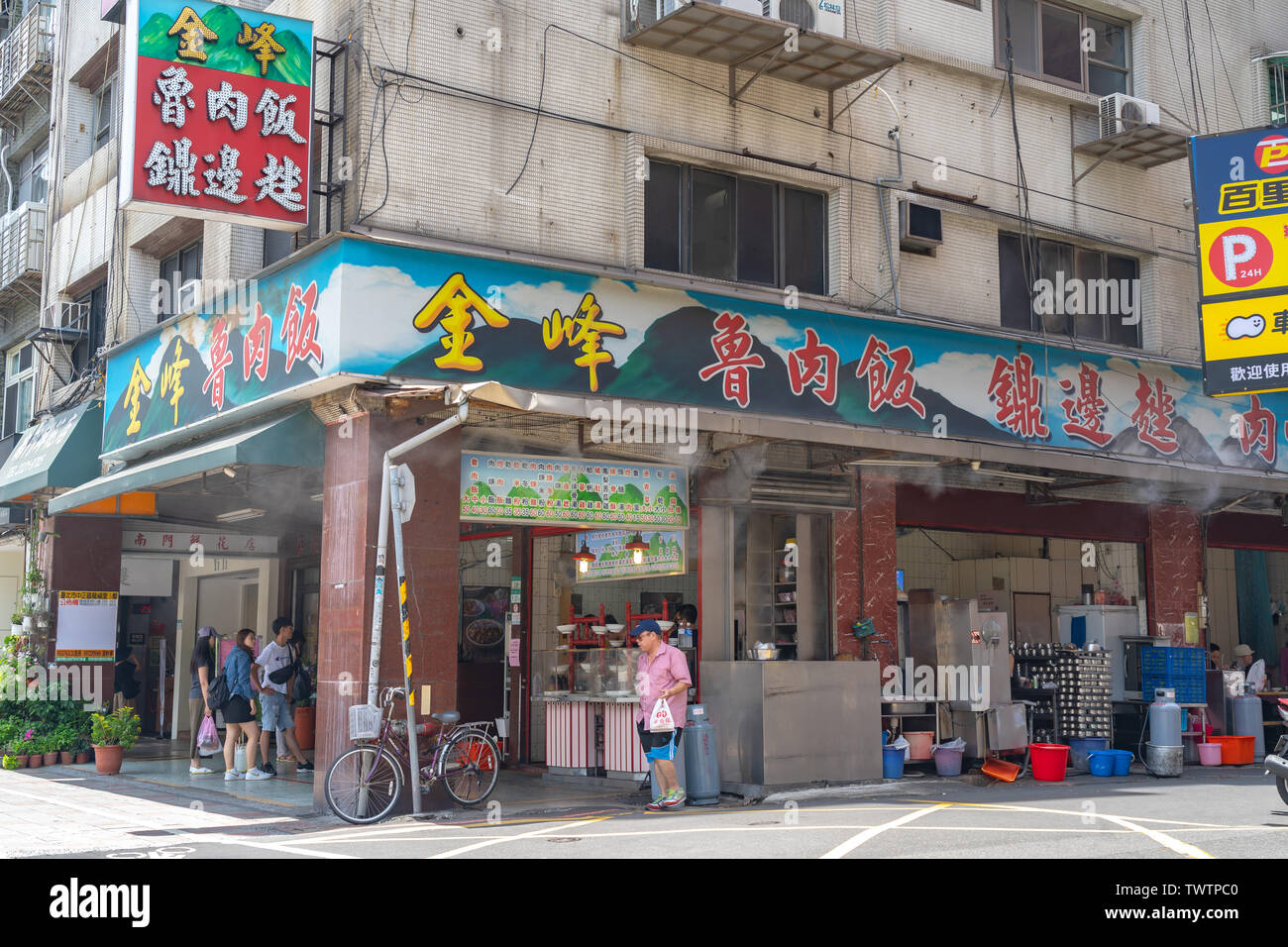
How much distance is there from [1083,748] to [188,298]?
13.1m

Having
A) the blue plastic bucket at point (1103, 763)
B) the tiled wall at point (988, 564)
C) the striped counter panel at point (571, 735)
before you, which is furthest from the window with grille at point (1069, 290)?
the striped counter panel at point (571, 735)

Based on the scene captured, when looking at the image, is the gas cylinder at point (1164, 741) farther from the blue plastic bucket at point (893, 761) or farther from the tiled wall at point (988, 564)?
→ the tiled wall at point (988, 564)

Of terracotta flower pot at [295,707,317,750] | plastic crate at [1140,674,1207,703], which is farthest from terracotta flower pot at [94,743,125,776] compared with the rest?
plastic crate at [1140,674,1207,703]

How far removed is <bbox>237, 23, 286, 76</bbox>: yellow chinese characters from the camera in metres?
13.3

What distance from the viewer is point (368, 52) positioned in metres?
13.6

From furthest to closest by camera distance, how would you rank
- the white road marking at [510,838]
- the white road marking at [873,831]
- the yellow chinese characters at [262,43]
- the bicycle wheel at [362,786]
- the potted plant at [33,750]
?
1. the potted plant at [33,750]
2. the yellow chinese characters at [262,43]
3. the bicycle wheel at [362,786]
4. the white road marking at [510,838]
5. the white road marking at [873,831]

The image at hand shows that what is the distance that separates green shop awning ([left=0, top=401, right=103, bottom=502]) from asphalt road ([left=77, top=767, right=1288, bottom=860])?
817 cm

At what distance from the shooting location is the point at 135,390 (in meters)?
17.5

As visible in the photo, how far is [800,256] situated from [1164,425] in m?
6.43

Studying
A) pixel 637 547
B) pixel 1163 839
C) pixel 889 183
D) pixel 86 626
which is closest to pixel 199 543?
pixel 86 626

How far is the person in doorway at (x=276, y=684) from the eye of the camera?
53.8 ft

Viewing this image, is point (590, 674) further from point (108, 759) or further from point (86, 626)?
point (86, 626)

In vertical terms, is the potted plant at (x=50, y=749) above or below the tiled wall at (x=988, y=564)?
below

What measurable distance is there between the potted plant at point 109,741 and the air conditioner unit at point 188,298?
5.30 meters
